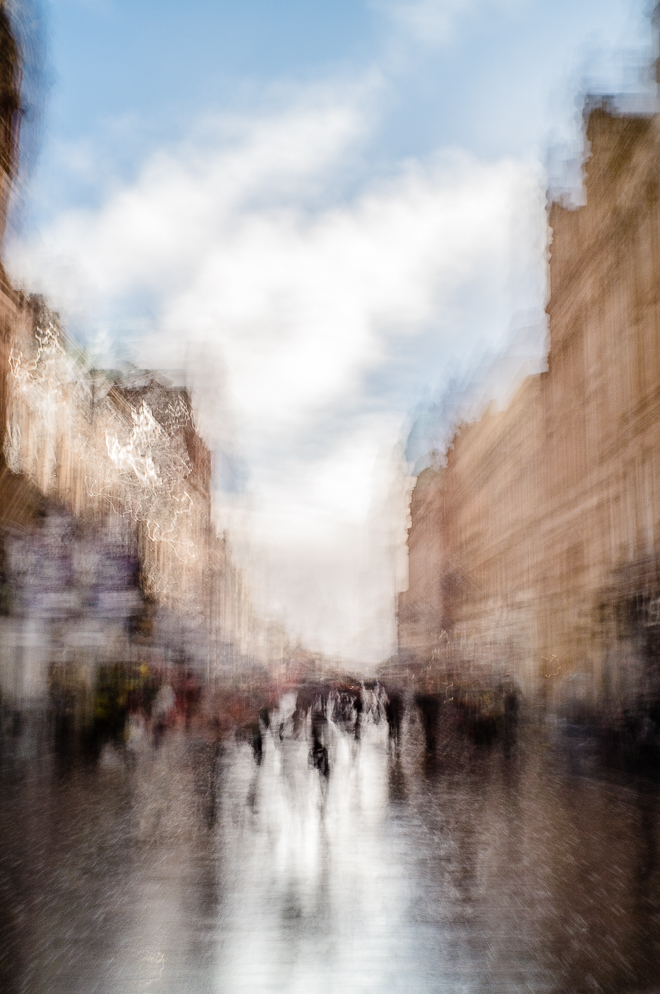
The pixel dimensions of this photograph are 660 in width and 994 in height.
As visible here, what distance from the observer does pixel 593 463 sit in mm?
35125

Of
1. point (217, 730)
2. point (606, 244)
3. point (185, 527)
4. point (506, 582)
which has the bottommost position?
point (217, 730)

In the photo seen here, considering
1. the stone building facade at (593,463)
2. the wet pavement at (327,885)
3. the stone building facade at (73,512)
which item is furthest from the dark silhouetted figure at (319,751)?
the stone building facade at (73,512)

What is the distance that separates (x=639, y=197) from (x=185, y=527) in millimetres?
39885

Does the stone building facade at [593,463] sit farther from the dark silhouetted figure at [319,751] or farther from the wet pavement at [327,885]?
the wet pavement at [327,885]

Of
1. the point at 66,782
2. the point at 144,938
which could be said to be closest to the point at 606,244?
the point at 66,782

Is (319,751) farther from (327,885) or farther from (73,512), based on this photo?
(73,512)

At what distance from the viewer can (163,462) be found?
62.8 metres

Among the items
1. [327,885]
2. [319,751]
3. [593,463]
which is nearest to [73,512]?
[593,463]

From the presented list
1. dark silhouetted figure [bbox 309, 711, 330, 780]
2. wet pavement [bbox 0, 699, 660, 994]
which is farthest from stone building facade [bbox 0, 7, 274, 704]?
wet pavement [bbox 0, 699, 660, 994]

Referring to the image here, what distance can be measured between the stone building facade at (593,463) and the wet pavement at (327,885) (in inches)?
413

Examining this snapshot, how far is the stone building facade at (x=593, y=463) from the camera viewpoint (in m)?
28.3

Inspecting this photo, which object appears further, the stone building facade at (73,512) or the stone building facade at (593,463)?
the stone building facade at (593,463)

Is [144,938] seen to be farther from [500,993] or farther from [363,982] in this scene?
[500,993]

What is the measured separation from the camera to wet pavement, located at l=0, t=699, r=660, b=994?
6066 mm
